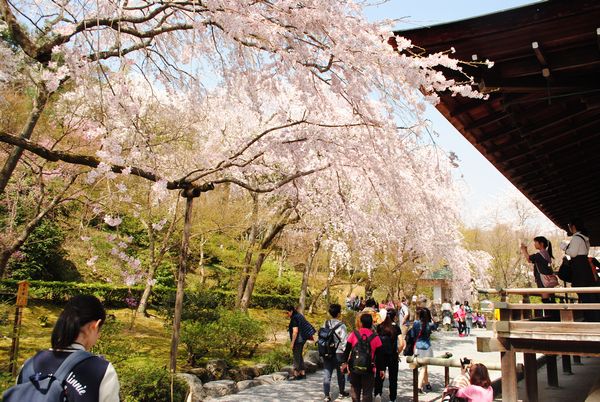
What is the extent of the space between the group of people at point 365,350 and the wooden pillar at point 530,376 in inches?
79.1

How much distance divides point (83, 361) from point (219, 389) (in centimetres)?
688

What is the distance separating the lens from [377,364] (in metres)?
7.20

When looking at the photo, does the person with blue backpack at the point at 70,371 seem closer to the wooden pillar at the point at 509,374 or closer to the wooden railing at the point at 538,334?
the wooden railing at the point at 538,334

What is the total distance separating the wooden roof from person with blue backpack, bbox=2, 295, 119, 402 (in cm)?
352

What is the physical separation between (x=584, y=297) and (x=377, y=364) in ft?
10.4

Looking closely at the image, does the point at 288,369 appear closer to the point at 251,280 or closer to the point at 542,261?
the point at 251,280

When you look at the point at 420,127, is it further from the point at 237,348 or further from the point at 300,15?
the point at 237,348

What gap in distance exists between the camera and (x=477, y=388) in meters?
4.60

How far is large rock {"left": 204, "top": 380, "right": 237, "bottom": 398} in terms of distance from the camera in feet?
27.2

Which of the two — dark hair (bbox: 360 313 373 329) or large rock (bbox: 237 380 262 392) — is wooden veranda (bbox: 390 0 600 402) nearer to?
dark hair (bbox: 360 313 373 329)

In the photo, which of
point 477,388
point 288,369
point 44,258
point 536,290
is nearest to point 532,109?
point 536,290

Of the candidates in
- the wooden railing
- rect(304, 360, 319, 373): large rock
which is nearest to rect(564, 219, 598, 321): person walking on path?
the wooden railing

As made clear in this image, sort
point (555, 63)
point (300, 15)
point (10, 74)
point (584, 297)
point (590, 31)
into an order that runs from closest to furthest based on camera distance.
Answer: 1. point (590, 31)
2. point (555, 63)
3. point (300, 15)
4. point (584, 297)
5. point (10, 74)

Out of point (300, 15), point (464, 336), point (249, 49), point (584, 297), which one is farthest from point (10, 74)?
point (464, 336)
